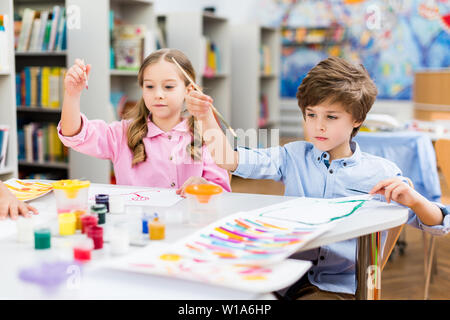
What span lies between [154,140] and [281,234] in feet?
3.10

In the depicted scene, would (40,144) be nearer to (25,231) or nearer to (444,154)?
(444,154)

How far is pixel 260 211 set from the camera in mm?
A: 1187

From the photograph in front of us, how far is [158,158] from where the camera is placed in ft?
5.99

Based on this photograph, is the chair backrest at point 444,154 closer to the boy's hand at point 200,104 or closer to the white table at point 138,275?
the white table at point 138,275

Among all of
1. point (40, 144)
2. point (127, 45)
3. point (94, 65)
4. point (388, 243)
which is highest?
point (127, 45)

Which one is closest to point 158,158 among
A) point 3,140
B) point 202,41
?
point 3,140

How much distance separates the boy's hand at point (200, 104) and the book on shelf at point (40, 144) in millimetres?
2509

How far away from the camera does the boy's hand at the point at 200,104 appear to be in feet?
4.34

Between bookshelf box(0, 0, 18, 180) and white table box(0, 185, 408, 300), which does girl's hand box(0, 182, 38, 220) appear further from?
bookshelf box(0, 0, 18, 180)

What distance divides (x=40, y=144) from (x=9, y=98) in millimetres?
973

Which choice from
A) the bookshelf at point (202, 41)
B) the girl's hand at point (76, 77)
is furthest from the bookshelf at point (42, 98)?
the girl's hand at point (76, 77)

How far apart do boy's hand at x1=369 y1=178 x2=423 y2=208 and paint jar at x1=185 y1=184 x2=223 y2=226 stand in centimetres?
41
